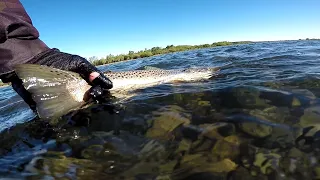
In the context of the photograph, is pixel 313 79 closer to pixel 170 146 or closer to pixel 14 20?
pixel 170 146

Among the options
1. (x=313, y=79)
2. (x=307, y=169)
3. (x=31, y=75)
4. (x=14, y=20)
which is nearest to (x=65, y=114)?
(x=31, y=75)

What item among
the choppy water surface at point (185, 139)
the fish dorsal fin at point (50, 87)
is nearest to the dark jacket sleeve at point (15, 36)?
the fish dorsal fin at point (50, 87)

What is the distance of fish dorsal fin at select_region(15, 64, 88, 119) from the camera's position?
384cm

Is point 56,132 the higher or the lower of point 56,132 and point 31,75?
the lower

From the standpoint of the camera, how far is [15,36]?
3668 mm

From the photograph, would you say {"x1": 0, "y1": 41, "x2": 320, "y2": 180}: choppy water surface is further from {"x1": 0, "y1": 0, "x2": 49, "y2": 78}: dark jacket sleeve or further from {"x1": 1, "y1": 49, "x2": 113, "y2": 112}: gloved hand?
{"x1": 0, "y1": 0, "x2": 49, "y2": 78}: dark jacket sleeve

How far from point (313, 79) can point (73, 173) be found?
3.98 m

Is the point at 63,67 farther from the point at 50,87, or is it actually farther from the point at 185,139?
the point at 185,139

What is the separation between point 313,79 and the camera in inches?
188

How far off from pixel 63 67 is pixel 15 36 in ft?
2.65

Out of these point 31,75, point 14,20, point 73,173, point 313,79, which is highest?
point 14,20

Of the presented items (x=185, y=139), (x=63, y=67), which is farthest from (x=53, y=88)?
(x=185, y=139)

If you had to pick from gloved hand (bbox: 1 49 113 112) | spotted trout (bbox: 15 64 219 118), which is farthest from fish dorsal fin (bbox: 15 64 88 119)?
gloved hand (bbox: 1 49 113 112)

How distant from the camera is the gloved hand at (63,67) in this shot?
4.04 m
